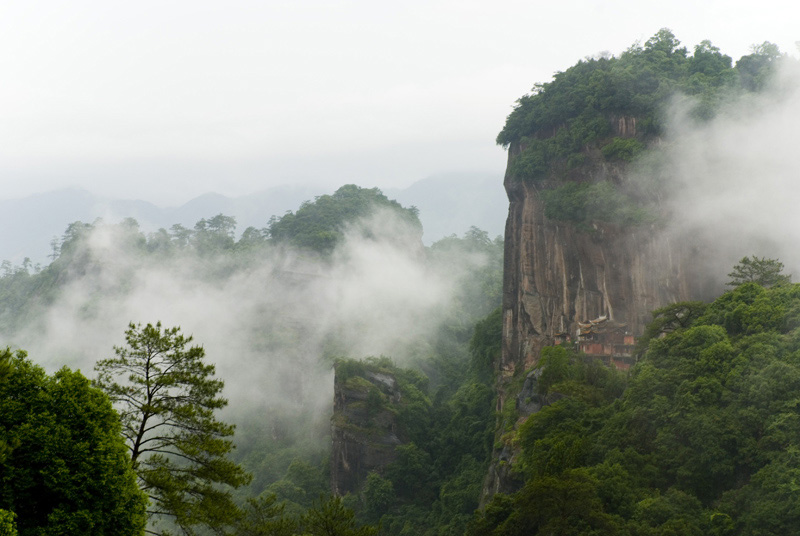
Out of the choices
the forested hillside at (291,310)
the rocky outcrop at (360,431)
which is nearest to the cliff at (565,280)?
the forested hillside at (291,310)

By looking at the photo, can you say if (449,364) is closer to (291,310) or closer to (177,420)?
(291,310)

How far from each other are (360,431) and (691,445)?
1196 inches

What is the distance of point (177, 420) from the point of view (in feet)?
62.3

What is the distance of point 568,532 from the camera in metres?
25.8

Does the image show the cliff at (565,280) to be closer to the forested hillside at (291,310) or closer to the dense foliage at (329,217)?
the forested hillside at (291,310)

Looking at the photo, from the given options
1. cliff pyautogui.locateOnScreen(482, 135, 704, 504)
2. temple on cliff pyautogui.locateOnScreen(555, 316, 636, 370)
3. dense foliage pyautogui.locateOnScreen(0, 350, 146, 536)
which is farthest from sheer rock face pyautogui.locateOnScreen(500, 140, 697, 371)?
dense foliage pyautogui.locateOnScreen(0, 350, 146, 536)

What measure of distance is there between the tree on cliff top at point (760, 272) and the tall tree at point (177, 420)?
26.7 metres

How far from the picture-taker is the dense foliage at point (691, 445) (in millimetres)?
25656

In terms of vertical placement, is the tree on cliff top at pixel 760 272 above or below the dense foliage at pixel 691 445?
above

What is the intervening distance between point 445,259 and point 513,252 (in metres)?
49.3

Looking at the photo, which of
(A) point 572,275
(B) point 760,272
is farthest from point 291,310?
(B) point 760,272

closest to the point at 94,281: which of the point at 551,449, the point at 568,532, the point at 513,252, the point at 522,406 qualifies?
the point at 513,252

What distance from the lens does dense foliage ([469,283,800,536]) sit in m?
25.7

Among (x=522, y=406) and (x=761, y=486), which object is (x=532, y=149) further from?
(x=761, y=486)
